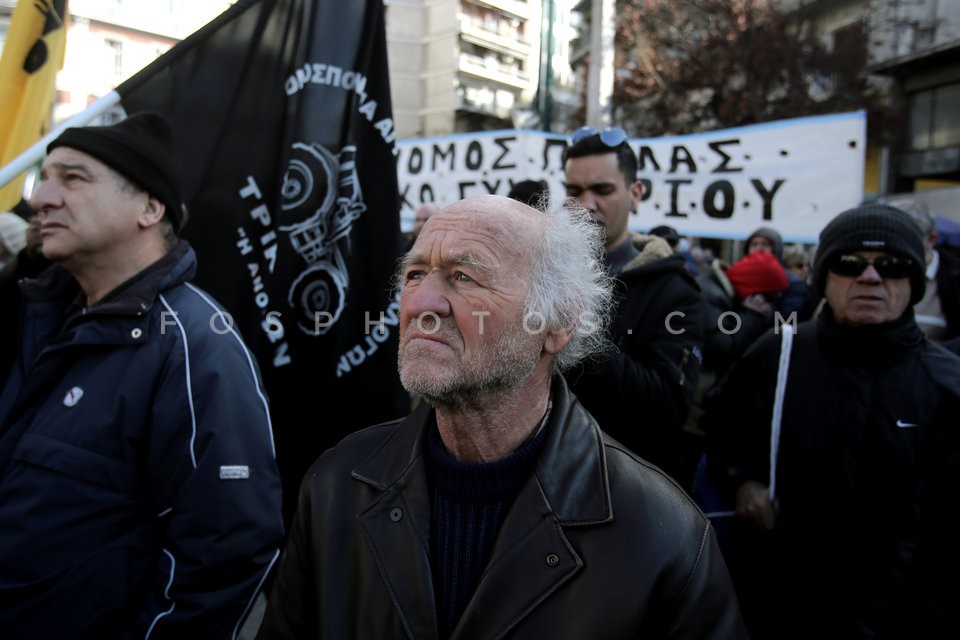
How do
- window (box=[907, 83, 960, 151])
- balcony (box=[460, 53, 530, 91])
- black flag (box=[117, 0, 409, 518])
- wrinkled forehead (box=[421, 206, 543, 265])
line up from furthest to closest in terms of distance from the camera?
balcony (box=[460, 53, 530, 91]), window (box=[907, 83, 960, 151]), black flag (box=[117, 0, 409, 518]), wrinkled forehead (box=[421, 206, 543, 265])

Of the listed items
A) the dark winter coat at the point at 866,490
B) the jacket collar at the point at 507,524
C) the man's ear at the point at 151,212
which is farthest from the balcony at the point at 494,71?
the jacket collar at the point at 507,524

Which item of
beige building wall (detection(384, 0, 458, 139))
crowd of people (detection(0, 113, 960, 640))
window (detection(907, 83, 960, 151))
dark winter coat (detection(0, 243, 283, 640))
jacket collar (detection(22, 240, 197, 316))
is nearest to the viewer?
crowd of people (detection(0, 113, 960, 640))

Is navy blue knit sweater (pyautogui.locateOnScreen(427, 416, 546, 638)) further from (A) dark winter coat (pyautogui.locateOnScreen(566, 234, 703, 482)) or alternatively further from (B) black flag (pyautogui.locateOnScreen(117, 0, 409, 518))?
(B) black flag (pyautogui.locateOnScreen(117, 0, 409, 518))

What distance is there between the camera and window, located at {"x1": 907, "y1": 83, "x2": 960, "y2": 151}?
1600 centimetres

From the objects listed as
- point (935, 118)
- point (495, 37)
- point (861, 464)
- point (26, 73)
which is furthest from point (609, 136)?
point (495, 37)

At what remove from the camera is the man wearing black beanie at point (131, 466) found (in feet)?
5.62

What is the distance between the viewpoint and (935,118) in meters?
16.4

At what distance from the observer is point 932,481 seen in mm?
2043

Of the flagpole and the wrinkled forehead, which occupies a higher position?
the flagpole

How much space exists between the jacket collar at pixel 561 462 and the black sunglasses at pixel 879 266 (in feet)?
3.85

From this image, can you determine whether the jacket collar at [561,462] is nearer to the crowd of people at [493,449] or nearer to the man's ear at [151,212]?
the crowd of people at [493,449]

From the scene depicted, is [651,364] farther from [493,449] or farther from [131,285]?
[131,285]

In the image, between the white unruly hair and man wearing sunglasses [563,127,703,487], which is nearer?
the white unruly hair

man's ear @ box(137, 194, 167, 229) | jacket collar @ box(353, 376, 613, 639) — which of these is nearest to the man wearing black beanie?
man's ear @ box(137, 194, 167, 229)
